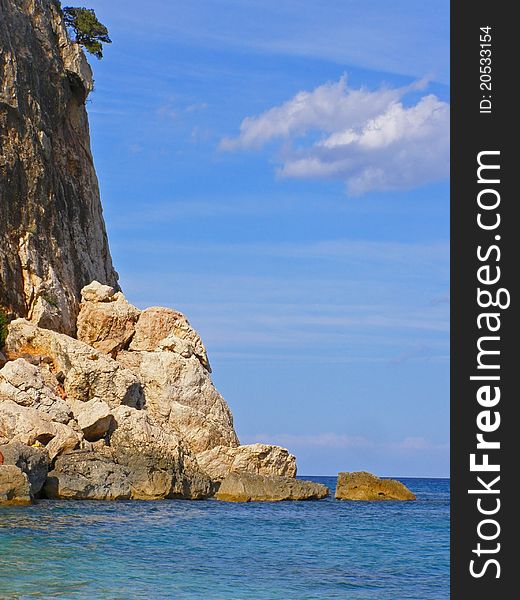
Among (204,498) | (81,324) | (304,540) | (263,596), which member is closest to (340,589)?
(263,596)

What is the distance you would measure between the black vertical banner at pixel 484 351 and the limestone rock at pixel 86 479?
28.0 meters

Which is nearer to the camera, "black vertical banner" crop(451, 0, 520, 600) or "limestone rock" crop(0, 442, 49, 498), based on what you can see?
"black vertical banner" crop(451, 0, 520, 600)

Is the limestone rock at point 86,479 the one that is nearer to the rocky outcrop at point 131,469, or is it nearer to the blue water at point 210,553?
the rocky outcrop at point 131,469

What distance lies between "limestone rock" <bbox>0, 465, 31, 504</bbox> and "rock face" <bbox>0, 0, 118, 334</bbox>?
16465 mm

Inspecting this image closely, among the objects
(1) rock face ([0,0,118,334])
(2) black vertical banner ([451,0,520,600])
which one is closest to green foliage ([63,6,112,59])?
(1) rock face ([0,0,118,334])

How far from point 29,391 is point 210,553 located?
17029mm

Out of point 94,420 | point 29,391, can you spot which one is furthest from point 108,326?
point 94,420

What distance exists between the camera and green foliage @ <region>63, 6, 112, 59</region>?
2594 inches

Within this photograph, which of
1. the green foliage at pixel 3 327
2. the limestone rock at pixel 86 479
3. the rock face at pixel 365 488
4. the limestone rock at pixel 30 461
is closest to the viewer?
the limestone rock at pixel 30 461

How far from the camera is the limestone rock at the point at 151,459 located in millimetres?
41688

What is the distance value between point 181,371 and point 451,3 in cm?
3906

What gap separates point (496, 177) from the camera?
42.4 feet

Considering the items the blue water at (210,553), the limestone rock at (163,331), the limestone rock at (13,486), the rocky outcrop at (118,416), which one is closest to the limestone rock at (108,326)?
the rocky outcrop at (118,416)

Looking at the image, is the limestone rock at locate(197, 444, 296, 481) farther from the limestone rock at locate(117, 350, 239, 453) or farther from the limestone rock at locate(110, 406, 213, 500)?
the limestone rock at locate(110, 406, 213, 500)
